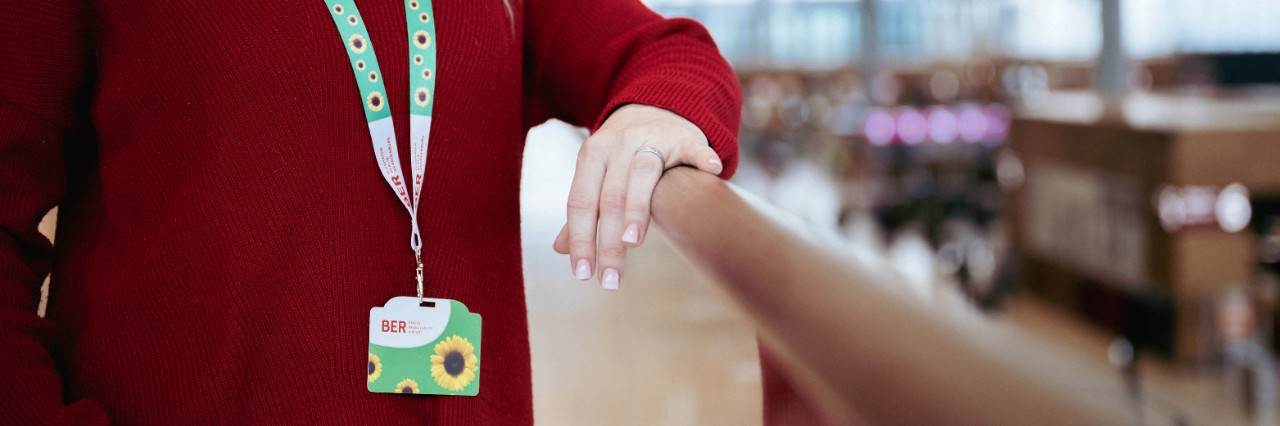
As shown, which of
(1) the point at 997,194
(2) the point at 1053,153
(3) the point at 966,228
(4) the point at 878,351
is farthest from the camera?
(1) the point at 997,194

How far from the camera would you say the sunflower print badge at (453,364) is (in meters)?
0.80

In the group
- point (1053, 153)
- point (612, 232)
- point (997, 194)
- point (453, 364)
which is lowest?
point (997, 194)

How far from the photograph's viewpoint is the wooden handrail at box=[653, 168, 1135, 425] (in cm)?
27

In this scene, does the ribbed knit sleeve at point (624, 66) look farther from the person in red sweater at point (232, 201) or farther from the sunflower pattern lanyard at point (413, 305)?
the sunflower pattern lanyard at point (413, 305)

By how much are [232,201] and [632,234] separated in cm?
30

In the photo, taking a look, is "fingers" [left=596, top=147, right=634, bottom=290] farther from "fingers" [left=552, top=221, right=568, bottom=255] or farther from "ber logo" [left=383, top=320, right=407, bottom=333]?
"ber logo" [left=383, top=320, right=407, bottom=333]

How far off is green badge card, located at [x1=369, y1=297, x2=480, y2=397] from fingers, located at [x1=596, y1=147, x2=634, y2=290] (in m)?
0.15

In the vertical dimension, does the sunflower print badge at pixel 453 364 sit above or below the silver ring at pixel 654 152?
below

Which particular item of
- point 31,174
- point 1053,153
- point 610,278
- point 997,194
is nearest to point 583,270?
point 610,278

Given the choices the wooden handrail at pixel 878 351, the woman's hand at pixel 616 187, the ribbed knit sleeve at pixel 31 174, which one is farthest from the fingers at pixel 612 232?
Answer: the ribbed knit sleeve at pixel 31 174

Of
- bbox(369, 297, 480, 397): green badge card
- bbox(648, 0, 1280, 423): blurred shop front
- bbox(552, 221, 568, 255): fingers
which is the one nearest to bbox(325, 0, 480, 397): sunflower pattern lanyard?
bbox(369, 297, 480, 397): green badge card

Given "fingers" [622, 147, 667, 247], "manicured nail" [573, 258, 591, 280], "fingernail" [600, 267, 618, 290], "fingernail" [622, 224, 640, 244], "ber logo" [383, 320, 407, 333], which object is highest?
"fingers" [622, 147, 667, 247]

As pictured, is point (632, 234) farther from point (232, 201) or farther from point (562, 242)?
point (232, 201)

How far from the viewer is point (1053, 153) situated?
6.27m
